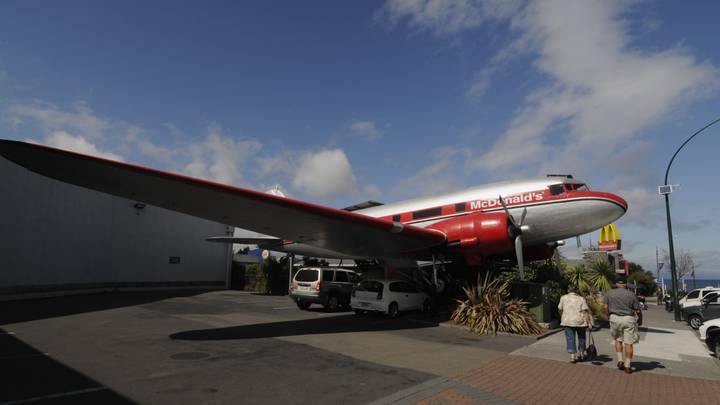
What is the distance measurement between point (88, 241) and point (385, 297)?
19.9 metres

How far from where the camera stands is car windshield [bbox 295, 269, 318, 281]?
17469mm

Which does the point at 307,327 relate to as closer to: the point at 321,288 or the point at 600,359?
the point at 321,288

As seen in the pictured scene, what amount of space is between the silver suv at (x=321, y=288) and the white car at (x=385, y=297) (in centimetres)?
174

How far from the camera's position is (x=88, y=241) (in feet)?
76.1

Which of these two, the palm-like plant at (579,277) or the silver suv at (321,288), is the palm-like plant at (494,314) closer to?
the silver suv at (321,288)

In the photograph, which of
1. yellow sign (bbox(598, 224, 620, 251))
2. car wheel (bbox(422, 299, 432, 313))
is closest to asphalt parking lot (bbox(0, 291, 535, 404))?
car wheel (bbox(422, 299, 432, 313))

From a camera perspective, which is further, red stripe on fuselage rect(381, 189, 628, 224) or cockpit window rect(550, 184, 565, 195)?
cockpit window rect(550, 184, 565, 195)

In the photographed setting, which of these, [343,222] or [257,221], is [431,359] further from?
[257,221]

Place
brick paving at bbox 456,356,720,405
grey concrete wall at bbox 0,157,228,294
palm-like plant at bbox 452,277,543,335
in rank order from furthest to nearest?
grey concrete wall at bbox 0,157,228,294 → palm-like plant at bbox 452,277,543,335 → brick paving at bbox 456,356,720,405

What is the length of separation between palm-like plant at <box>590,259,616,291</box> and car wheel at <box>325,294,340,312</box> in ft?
52.7

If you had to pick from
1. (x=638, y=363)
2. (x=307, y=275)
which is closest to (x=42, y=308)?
(x=307, y=275)

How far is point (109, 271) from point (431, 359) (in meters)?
24.6

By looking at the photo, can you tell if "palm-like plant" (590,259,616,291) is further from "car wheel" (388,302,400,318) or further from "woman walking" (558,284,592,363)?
"woman walking" (558,284,592,363)

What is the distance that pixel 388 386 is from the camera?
21.2 feet
